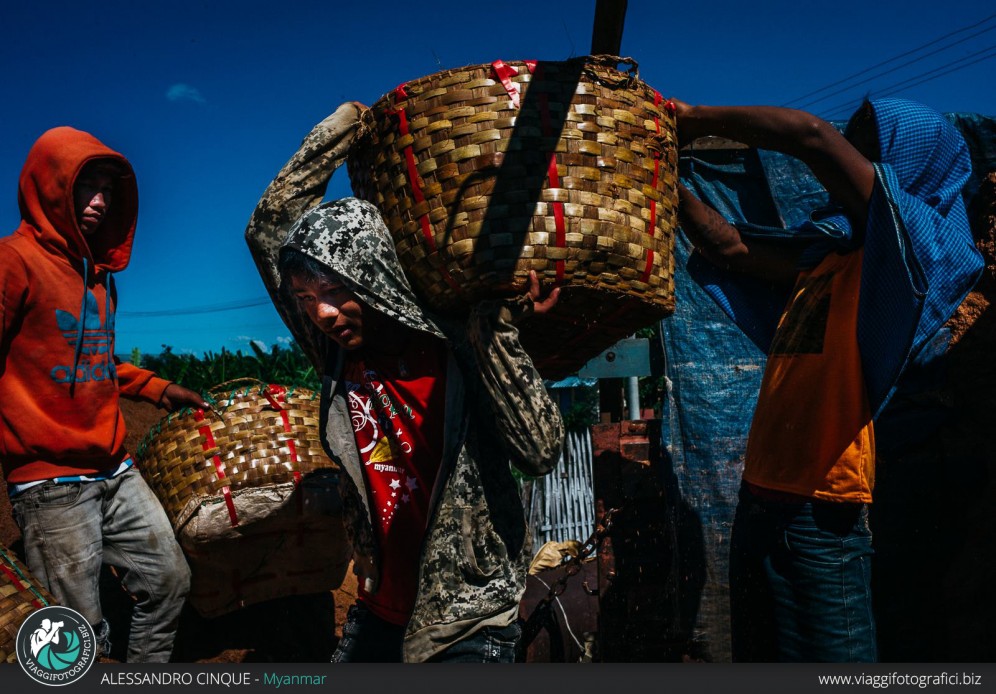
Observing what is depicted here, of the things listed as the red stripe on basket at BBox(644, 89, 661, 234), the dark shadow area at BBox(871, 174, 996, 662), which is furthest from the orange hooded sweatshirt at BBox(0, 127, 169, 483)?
the dark shadow area at BBox(871, 174, 996, 662)

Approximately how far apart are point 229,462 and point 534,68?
2.38m

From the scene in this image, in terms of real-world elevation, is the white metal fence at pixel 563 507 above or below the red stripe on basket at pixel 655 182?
below

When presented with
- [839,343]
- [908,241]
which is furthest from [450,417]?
[908,241]

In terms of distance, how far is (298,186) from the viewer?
2.10m

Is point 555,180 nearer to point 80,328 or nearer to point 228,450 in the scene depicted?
point 80,328

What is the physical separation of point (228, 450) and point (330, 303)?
5.65ft

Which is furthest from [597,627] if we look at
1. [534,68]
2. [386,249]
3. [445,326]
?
[534,68]

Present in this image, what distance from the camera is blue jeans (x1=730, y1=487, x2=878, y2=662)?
2.23 meters

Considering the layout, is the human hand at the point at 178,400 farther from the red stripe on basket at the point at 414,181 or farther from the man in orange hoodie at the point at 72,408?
the red stripe on basket at the point at 414,181

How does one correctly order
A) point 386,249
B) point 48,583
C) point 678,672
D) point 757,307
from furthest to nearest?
point 757,307, point 48,583, point 678,672, point 386,249

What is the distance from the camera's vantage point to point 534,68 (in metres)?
1.73

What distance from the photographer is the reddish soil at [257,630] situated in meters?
4.31

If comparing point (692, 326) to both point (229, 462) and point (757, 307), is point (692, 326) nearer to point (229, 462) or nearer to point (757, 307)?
point (757, 307)

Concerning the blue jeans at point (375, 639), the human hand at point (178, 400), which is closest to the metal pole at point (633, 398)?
the human hand at point (178, 400)
